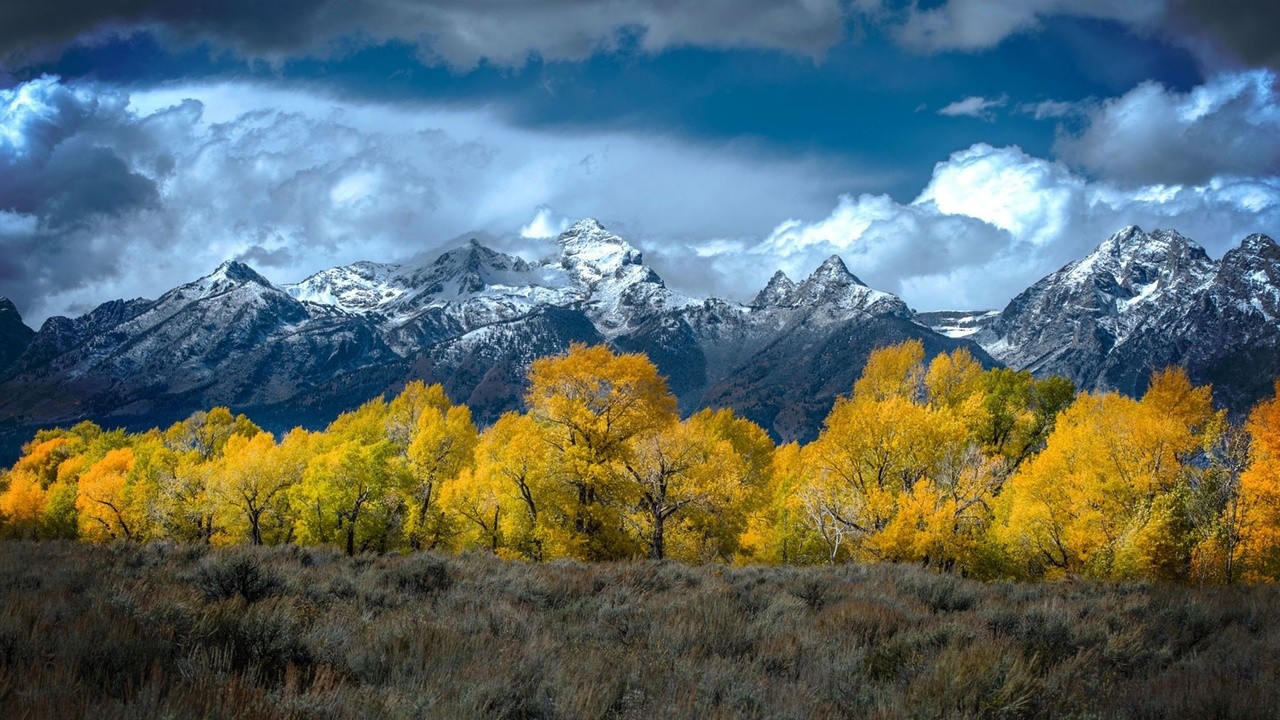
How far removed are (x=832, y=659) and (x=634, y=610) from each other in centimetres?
301

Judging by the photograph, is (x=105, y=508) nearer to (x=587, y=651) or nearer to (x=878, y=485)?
(x=878, y=485)

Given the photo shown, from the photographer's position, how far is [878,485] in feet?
104

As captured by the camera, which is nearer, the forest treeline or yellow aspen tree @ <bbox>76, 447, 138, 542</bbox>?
the forest treeline

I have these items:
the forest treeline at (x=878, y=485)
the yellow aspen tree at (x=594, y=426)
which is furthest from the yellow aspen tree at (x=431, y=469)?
the yellow aspen tree at (x=594, y=426)

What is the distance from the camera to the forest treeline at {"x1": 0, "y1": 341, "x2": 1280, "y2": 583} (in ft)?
90.0

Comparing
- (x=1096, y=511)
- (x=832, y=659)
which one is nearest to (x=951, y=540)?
(x=1096, y=511)

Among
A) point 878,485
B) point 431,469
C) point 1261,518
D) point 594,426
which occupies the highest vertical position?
point 594,426

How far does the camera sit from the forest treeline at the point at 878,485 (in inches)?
1080

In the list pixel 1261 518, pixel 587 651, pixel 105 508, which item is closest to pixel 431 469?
pixel 105 508

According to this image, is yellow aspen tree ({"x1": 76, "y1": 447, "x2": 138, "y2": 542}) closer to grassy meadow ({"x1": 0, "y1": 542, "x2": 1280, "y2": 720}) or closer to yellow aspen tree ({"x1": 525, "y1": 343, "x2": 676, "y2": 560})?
yellow aspen tree ({"x1": 525, "y1": 343, "x2": 676, "y2": 560})

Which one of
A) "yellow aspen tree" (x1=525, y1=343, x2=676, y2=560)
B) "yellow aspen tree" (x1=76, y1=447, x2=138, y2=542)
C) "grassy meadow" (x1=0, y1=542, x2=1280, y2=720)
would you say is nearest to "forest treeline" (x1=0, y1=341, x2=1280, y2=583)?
"yellow aspen tree" (x1=525, y1=343, x2=676, y2=560)

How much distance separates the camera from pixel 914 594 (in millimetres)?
11469

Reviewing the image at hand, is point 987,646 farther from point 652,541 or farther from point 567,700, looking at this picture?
point 652,541

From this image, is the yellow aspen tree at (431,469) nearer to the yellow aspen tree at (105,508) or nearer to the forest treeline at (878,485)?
the forest treeline at (878,485)
